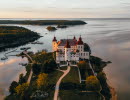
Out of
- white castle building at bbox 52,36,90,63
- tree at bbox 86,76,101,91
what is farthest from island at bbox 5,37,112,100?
white castle building at bbox 52,36,90,63

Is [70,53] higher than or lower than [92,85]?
higher

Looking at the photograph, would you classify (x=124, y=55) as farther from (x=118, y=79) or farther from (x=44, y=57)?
(x=44, y=57)

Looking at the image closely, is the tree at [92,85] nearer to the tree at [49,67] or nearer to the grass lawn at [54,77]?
the grass lawn at [54,77]

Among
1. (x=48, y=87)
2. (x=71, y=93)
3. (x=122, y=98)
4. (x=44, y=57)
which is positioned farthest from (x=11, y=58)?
(x=122, y=98)

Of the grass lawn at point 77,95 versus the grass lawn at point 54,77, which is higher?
the grass lawn at point 54,77

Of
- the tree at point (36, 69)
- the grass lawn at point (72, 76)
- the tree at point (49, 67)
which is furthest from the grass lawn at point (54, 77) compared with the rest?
the tree at point (36, 69)

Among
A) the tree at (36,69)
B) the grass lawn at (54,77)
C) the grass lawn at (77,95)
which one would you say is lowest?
the grass lawn at (77,95)

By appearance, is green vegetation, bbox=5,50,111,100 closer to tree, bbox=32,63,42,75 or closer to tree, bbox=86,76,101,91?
tree, bbox=86,76,101,91

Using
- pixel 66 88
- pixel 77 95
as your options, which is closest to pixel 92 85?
pixel 77 95

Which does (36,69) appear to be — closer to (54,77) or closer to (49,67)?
(49,67)
